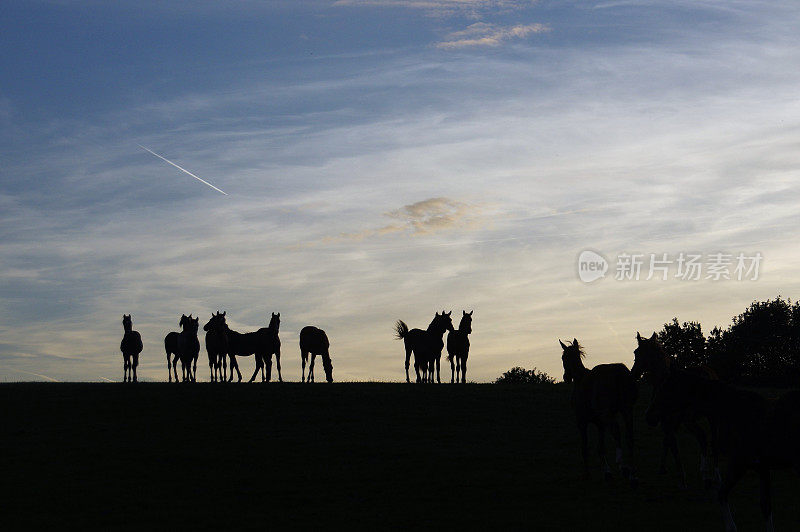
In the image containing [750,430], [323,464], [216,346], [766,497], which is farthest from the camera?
[216,346]

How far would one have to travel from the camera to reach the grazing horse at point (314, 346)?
46031 mm

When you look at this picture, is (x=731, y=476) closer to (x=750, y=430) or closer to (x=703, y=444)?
(x=750, y=430)

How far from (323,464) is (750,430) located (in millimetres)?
13475

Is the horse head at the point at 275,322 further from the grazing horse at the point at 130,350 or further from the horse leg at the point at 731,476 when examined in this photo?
the horse leg at the point at 731,476

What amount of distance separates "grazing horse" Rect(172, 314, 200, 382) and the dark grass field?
5925 millimetres

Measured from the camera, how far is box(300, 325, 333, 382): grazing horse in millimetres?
46031

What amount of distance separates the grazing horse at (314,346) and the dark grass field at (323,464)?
16.8 feet

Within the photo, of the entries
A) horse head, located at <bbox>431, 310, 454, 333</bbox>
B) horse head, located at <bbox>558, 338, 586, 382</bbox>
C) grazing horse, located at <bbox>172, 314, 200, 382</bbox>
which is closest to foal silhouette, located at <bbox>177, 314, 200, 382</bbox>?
grazing horse, located at <bbox>172, 314, 200, 382</bbox>

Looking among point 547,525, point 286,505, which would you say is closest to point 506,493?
point 547,525

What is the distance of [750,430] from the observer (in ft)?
52.9

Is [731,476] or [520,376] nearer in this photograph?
[731,476]

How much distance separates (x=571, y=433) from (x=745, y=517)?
496 inches

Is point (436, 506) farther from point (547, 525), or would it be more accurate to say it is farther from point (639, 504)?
point (639, 504)

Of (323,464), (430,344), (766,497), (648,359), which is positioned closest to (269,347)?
(430,344)
